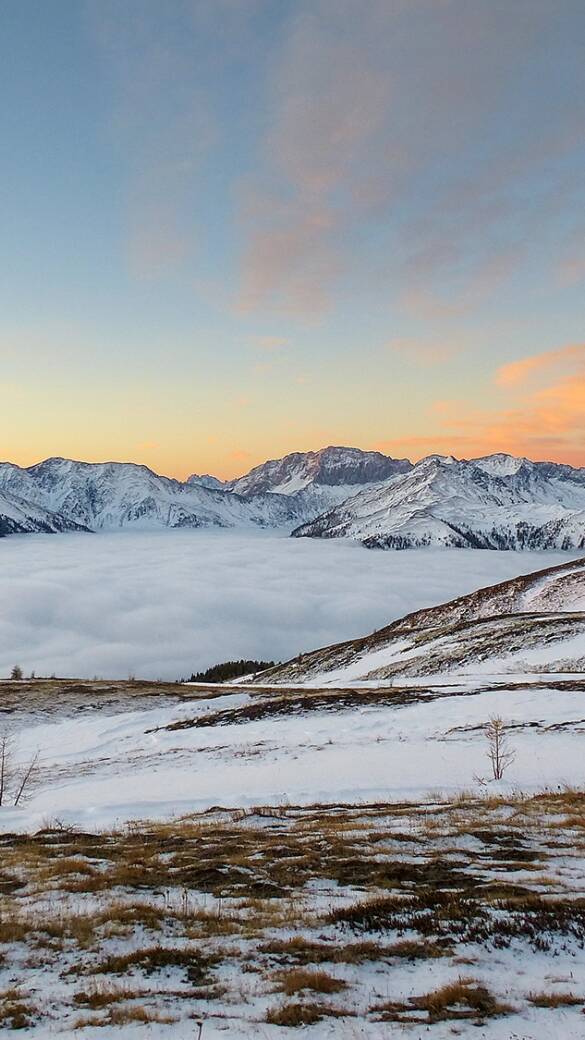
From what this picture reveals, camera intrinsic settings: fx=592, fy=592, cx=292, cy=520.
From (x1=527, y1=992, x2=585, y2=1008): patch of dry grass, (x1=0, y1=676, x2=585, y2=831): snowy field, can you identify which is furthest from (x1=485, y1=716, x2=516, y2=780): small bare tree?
(x1=527, y1=992, x2=585, y2=1008): patch of dry grass

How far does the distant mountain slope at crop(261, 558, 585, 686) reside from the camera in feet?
185

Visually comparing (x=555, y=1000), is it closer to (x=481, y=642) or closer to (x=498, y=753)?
(x=498, y=753)

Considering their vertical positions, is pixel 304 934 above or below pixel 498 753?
above

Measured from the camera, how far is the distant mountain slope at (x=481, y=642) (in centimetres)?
5641

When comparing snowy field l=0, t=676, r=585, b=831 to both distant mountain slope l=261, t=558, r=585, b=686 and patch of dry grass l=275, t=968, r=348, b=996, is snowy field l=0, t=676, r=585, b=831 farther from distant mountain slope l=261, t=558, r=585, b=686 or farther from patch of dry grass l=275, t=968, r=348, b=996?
distant mountain slope l=261, t=558, r=585, b=686

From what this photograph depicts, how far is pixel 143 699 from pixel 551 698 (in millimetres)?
36723

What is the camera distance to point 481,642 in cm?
6400

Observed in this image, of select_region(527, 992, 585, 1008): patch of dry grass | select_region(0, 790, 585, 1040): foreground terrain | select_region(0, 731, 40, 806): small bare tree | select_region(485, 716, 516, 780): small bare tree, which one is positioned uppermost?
select_region(527, 992, 585, 1008): patch of dry grass

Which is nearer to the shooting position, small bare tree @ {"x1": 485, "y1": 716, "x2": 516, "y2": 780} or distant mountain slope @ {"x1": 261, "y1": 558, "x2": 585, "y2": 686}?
small bare tree @ {"x1": 485, "y1": 716, "x2": 516, "y2": 780}

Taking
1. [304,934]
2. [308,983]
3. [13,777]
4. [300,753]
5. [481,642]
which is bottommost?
[13,777]

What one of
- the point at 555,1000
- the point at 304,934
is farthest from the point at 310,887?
the point at 555,1000

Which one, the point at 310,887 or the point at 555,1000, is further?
the point at 310,887

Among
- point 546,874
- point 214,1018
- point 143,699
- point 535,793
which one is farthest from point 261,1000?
point 143,699

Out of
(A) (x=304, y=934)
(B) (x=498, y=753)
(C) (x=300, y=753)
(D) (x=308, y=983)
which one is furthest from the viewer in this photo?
(C) (x=300, y=753)
